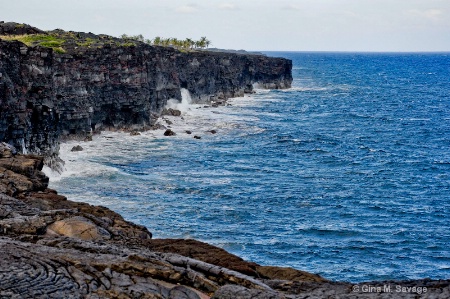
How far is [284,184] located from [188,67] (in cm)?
8068

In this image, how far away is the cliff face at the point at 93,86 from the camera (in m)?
62.5

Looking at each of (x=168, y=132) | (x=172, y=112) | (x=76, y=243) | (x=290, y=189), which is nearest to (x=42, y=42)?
(x=168, y=132)

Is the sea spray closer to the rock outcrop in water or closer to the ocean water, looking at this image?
the rock outcrop in water

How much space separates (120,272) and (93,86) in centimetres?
7206

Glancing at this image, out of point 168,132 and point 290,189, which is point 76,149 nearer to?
point 168,132

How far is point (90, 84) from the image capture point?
9250cm

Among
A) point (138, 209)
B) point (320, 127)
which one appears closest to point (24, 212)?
point (138, 209)

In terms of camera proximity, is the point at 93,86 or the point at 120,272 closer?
the point at 120,272

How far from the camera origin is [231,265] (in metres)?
28.5

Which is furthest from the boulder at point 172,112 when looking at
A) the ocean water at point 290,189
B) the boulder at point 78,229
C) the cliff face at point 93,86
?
the boulder at point 78,229

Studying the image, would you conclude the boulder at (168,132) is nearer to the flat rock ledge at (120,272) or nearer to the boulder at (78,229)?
the flat rock ledge at (120,272)

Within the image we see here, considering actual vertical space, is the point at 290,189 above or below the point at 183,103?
below

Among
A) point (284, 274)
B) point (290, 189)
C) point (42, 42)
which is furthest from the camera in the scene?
point (42, 42)

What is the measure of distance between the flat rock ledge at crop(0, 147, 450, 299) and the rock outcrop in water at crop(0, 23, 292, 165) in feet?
102
